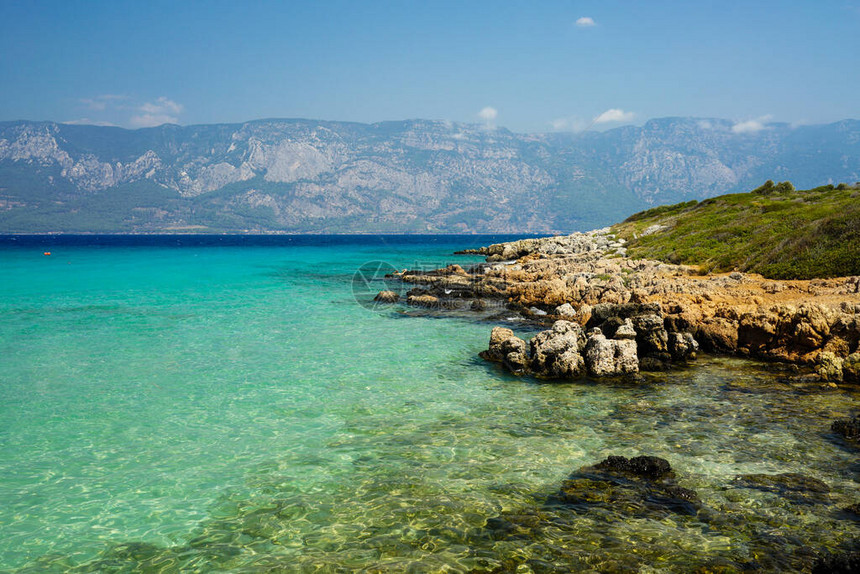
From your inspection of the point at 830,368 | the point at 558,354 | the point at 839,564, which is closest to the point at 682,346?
the point at 830,368

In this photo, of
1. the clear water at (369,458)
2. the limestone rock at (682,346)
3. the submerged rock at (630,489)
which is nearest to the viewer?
the clear water at (369,458)

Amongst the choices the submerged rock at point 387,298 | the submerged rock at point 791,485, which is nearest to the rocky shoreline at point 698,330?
the submerged rock at point 791,485

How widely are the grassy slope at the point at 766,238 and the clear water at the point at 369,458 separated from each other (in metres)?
15.0

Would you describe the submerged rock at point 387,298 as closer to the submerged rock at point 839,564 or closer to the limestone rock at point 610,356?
the limestone rock at point 610,356

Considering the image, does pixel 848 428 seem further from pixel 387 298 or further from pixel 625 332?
pixel 387 298

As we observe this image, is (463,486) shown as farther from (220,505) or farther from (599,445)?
(220,505)

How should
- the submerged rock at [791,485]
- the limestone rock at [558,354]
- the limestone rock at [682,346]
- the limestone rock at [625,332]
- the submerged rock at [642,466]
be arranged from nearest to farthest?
1. the submerged rock at [791,485]
2. the submerged rock at [642,466]
3. the limestone rock at [558,354]
4. the limestone rock at [625,332]
5. the limestone rock at [682,346]

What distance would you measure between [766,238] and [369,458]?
39138mm

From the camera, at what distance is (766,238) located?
127ft

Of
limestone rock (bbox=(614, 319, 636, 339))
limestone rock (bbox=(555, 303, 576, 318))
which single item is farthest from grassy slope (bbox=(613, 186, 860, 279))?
limestone rock (bbox=(614, 319, 636, 339))

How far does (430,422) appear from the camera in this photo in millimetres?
14234

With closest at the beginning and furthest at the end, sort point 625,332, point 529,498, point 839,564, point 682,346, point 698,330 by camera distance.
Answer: point 839,564
point 529,498
point 625,332
point 682,346
point 698,330

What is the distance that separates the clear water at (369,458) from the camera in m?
8.24

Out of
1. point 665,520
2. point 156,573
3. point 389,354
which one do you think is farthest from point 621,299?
point 156,573
